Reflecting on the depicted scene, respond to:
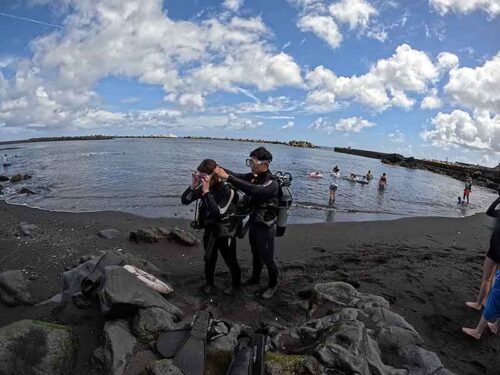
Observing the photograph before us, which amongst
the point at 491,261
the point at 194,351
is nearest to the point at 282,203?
the point at 194,351

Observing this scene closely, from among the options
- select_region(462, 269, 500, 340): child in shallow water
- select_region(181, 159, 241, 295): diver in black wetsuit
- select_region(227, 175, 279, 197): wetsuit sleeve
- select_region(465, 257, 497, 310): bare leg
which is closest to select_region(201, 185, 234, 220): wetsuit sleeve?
select_region(181, 159, 241, 295): diver in black wetsuit

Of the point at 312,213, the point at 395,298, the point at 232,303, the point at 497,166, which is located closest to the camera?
the point at 232,303

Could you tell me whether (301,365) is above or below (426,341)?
above

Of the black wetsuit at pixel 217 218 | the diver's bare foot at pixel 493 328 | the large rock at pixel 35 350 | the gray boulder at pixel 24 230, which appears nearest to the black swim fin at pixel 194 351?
the large rock at pixel 35 350

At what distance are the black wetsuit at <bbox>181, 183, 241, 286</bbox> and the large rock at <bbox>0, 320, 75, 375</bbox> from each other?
2.56 meters

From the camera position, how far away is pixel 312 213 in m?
16.7

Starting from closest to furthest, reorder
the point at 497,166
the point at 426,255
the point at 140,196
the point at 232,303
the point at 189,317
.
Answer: the point at 189,317, the point at 232,303, the point at 426,255, the point at 140,196, the point at 497,166

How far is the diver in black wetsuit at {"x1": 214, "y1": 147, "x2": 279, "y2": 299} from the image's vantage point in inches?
219

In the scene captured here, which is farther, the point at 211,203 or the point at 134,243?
the point at 134,243

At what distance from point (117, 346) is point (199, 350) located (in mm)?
1048

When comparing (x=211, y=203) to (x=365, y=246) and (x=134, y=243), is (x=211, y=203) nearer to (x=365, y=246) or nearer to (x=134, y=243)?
(x=134, y=243)

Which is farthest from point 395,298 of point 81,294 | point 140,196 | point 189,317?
point 140,196

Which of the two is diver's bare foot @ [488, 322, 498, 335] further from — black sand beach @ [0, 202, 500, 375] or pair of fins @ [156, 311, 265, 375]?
pair of fins @ [156, 311, 265, 375]

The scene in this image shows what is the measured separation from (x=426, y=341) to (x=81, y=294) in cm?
566
